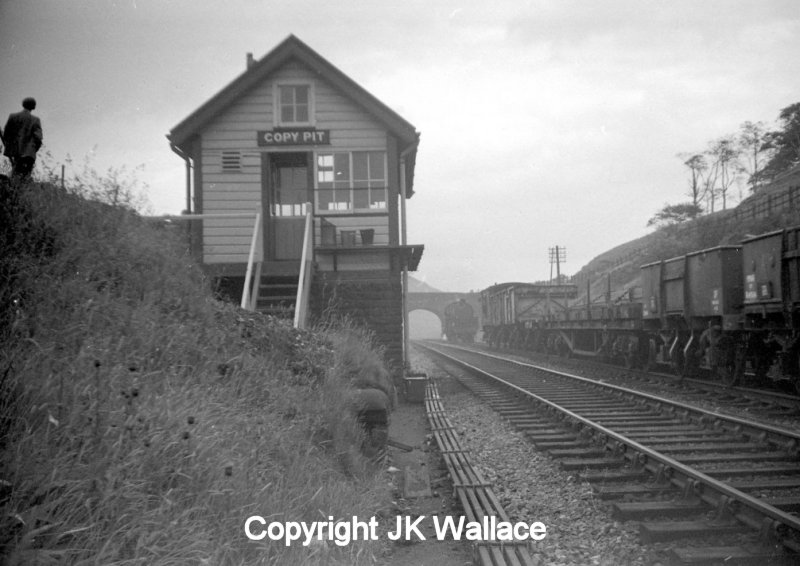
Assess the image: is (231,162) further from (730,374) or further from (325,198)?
(730,374)

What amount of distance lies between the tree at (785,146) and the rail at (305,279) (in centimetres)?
659

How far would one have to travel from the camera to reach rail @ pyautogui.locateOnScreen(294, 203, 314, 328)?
9.01m

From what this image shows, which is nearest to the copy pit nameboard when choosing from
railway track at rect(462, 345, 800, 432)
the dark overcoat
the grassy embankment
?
the grassy embankment

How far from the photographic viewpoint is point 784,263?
8.86 meters

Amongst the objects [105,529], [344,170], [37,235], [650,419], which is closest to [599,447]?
[650,419]

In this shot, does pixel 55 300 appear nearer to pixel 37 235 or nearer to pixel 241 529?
pixel 37 235

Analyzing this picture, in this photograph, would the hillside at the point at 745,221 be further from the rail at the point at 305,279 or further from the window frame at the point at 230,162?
the window frame at the point at 230,162

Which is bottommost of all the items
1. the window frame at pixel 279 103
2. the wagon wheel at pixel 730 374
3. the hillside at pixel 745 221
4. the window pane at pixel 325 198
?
the wagon wheel at pixel 730 374

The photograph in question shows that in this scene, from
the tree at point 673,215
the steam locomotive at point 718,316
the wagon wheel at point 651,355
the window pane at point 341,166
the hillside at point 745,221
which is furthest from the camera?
the tree at point 673,215

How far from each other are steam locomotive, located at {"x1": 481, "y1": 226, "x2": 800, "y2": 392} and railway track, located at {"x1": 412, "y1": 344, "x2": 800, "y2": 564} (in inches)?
94.0

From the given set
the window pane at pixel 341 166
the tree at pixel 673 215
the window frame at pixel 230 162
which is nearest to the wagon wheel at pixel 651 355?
the window pane at pixel 341 166

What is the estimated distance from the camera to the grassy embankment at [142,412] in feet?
7.80

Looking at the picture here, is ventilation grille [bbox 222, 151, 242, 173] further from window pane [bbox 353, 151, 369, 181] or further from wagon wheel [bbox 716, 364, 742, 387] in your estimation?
wagon wheel [bbox 716, 364, 742, 387]

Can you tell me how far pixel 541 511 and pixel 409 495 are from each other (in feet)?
3.71
